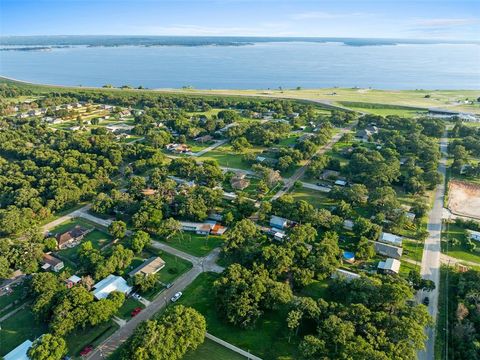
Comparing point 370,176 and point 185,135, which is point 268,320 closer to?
point 370,176

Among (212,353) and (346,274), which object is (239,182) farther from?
(212,353)

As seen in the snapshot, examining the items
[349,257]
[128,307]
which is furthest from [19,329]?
[349,257]

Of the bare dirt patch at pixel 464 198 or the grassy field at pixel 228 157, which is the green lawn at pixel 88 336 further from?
the bare dirt patch at pixel 464 198

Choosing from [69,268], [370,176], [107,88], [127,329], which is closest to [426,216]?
[370,176]

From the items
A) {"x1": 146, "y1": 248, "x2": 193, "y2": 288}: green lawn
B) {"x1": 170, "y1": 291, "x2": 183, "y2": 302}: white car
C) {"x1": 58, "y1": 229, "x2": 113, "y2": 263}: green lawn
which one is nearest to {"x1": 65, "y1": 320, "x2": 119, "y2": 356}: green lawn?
{"x1": 170, "y1": 291, "x2": 183, "y2": 302}: white car

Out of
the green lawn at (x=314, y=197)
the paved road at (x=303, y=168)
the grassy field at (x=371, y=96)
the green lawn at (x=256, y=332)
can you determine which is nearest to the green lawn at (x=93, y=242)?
the green lawn at (x=256, y=332)
